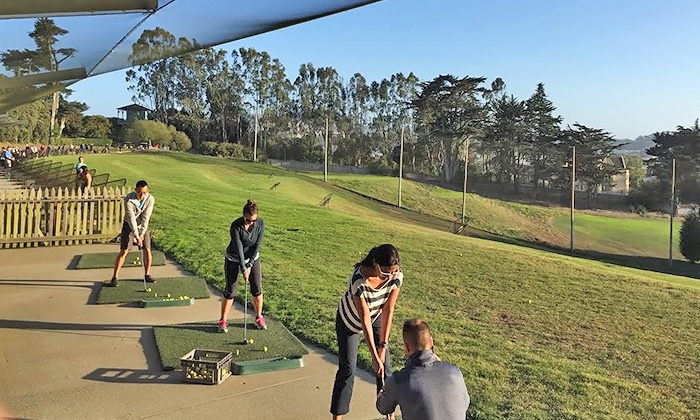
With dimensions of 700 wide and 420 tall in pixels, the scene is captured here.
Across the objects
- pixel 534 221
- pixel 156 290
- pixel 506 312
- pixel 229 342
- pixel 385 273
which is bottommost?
pixel 534 221

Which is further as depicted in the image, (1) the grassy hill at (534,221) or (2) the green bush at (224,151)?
(2) the green bush at (224,151)

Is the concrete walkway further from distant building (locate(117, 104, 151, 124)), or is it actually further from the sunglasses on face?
distant building (locate(117, 104, 151, 124))

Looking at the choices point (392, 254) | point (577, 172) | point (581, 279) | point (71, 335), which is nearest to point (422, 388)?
point (392, 254)

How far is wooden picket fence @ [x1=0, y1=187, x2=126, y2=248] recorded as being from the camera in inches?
492

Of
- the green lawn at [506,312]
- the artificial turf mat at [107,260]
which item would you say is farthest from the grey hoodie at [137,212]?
the artificial turf mat at [107,260]

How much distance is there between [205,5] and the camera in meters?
4.20

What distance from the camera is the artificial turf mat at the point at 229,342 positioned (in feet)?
19.7

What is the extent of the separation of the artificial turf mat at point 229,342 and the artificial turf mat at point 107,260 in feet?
13.9

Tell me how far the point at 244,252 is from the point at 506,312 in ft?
16.4

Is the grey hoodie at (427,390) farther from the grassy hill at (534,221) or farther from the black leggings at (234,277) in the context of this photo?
the grassy hill at (534,221)

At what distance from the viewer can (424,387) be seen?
3.14 metres

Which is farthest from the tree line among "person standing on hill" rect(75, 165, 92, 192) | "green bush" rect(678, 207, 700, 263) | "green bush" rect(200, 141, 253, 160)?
"person standing on hill" rect(75, 165, 92, 192)

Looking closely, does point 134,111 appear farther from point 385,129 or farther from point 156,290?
point 156,290

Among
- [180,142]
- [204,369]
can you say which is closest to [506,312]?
[204,369]
